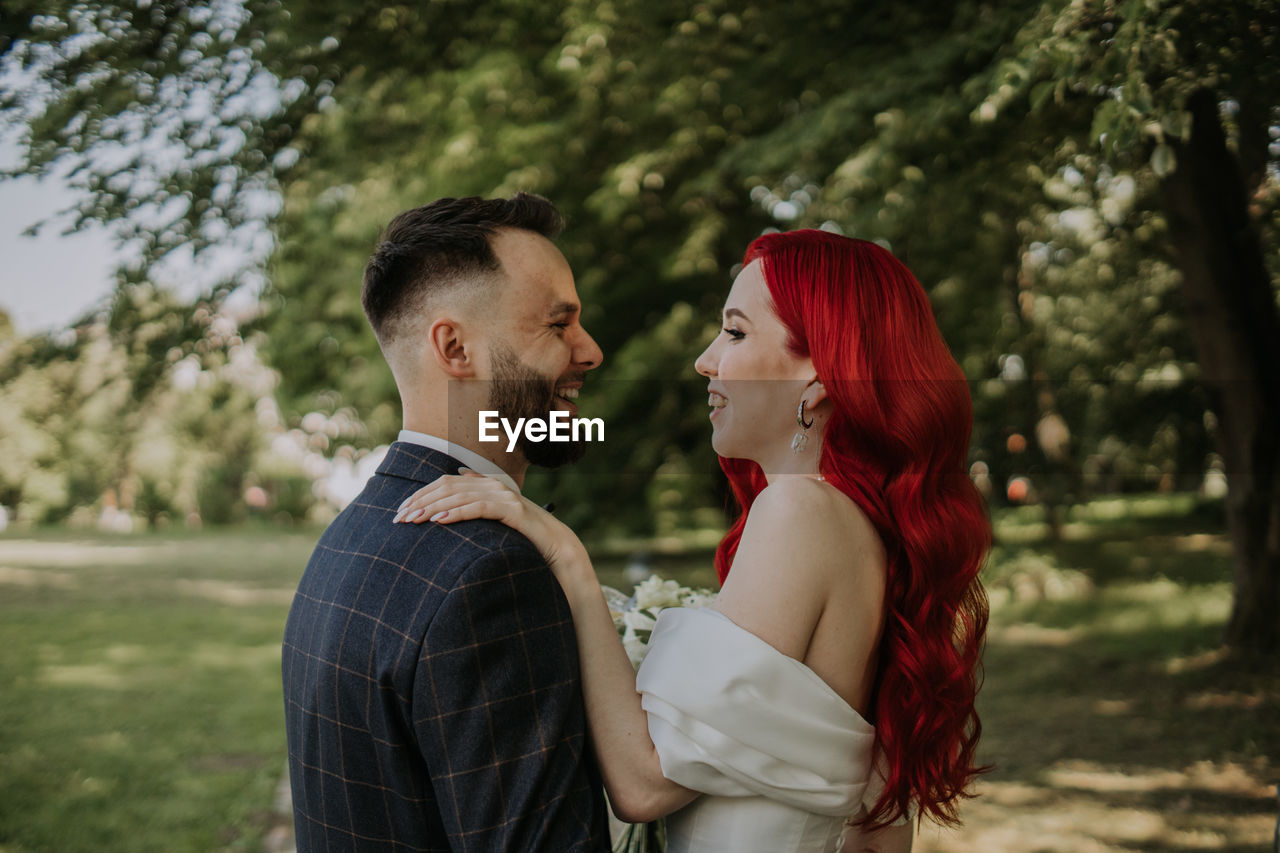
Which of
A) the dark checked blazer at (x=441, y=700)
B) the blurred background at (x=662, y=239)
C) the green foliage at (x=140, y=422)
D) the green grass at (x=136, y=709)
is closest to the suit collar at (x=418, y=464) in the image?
the dark checked blazer at (x=441, y=700)

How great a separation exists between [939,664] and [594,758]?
84 centimetres

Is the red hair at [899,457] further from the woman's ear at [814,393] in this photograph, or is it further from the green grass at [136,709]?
the green grass at [136,709]

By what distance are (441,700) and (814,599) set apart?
2.67 ft

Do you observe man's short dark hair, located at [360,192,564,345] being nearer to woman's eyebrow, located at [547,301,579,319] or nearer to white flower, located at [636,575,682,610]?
woman's eyebrow, located at [547,301,579,319]

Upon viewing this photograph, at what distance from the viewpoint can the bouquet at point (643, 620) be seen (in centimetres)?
236

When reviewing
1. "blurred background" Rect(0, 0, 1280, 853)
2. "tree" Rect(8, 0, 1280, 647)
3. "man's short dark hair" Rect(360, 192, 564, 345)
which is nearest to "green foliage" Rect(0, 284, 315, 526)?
"blurred background" Rect(0, 0, 1280, 853)

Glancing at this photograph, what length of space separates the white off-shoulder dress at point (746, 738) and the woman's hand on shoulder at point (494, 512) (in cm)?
30

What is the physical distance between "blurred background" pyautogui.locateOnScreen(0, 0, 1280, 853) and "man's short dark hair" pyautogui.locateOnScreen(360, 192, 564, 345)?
2.51 metres

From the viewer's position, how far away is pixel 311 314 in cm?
1409

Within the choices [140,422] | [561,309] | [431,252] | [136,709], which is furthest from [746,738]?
[140,422]

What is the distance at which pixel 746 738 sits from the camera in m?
1.99

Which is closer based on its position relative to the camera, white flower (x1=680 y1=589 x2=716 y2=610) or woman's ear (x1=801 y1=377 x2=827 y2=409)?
woman's ear (x1=801 y1=377 x2=827 y2=409)

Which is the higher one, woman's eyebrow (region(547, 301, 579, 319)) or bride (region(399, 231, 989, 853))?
woman's eyebrow (region(547, 301, 579, 319))

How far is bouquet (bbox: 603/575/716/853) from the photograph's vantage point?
7.75ft
